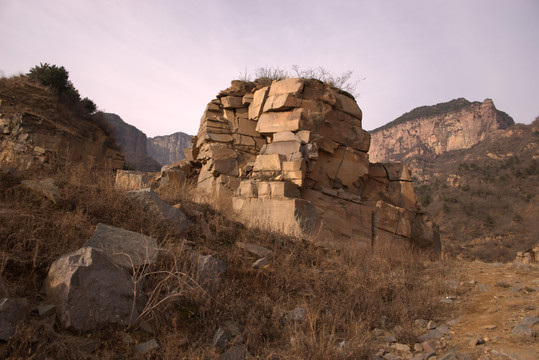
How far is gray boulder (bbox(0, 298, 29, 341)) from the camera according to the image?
209 cm

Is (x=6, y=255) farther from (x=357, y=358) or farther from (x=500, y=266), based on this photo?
(x=500, y=266)

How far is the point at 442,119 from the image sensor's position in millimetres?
64625

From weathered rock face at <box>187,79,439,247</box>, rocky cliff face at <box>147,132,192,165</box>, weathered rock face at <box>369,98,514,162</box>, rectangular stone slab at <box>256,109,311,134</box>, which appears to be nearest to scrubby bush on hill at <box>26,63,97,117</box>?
weathered rock face at <box>187,79,439,247</box>

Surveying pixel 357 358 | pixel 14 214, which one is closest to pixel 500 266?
pixel 357 358

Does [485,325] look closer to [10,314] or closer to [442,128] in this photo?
[10,314]

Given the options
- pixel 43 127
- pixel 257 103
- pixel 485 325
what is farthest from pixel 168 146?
pixel 485 325

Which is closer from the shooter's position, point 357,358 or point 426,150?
point 357,358

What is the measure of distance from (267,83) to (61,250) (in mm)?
8239

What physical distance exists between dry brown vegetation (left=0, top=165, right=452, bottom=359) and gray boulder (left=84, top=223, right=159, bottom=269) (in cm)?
13

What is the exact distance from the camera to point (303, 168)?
7.86 m

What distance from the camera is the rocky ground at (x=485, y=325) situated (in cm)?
284

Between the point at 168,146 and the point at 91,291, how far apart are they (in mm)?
71741

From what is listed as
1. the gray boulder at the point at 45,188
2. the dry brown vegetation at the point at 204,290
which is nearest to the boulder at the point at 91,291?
the dry brown vegetation at the point at 204,290

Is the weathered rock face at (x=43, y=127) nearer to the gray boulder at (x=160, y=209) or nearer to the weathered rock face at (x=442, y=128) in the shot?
the gray boulder at (x=160, y=209)
